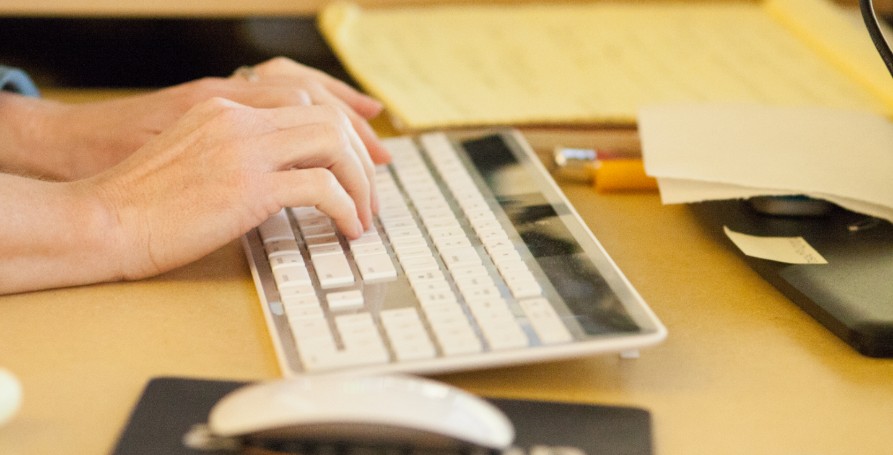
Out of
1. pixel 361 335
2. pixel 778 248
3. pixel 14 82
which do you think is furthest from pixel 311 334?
pixel 14 82

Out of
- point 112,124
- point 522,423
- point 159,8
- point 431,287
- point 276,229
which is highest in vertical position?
point 159,8

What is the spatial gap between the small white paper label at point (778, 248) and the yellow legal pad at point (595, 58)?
21cm

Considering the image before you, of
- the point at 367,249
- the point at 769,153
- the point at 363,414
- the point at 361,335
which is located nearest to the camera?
the point at 363,414

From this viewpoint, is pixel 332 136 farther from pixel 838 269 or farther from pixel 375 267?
pixel 838 269

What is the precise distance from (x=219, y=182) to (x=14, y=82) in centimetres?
35

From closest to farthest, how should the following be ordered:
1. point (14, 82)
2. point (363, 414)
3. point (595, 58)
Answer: point (363, 414) → point (14, 82) → point (595, 58)

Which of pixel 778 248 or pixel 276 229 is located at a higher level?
pixel 276 229

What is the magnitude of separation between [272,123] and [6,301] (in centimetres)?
20

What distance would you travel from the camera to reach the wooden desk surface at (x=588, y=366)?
50cm

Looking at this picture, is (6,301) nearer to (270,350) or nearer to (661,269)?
(270,350)

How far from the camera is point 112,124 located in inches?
31.1

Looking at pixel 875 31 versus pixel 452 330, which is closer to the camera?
pixel 452 330

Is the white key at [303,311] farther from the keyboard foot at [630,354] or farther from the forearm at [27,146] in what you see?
the forearm at [27,146]

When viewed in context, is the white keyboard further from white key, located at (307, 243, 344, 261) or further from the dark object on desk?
the dark object on desk
